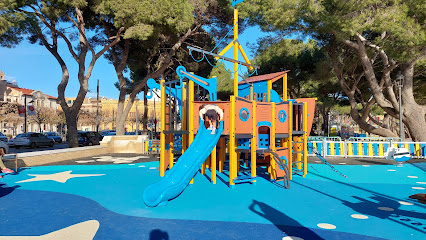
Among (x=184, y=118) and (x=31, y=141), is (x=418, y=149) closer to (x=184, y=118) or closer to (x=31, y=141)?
(x=184, y=118)

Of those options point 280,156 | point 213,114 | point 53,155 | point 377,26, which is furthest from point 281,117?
point 53,155

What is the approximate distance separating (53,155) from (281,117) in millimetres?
12533

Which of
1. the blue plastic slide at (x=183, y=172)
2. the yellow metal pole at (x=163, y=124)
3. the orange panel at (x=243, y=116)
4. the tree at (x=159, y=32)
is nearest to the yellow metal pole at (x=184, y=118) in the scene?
the yellow metal pole at (x=163, y=124)

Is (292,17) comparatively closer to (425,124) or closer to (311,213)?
(425,124)

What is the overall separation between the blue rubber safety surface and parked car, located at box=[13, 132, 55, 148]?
64.3ft

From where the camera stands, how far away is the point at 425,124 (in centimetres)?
1783

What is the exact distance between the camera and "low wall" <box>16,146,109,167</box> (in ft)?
47.4

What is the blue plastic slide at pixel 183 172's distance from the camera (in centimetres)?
718

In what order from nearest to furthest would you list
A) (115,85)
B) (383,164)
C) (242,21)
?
(383,164) → (242,21) → (115,85)

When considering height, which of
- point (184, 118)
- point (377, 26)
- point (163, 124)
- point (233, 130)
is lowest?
point (233, 130)

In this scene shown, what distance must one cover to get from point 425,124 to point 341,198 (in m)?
13.7

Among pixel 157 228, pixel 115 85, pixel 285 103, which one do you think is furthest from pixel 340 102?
pixel 157 228

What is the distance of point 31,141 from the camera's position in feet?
94.2

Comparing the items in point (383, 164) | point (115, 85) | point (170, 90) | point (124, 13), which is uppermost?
point (124, 13)
